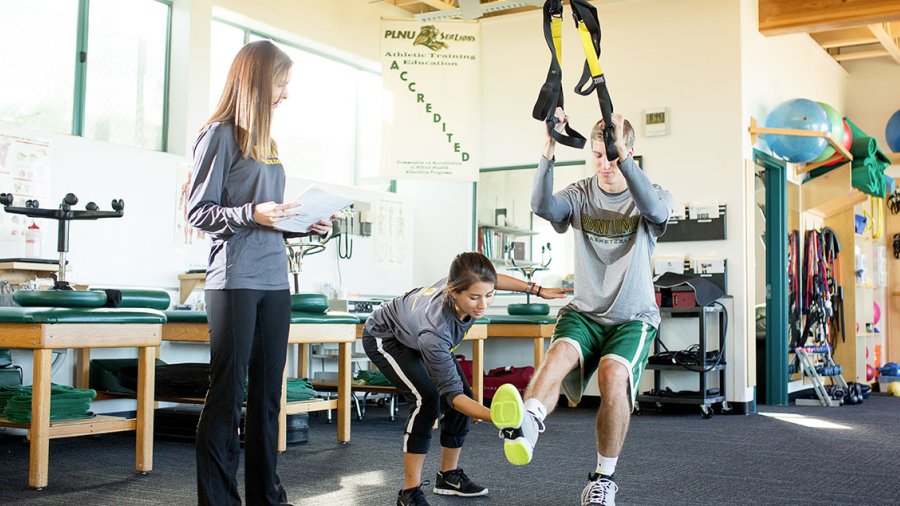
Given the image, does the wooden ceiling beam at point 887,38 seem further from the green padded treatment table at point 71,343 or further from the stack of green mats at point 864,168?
the green padded treatment table at point 71,343

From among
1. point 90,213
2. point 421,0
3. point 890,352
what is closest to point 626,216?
point 90,213

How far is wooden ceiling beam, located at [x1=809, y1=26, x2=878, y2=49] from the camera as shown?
9.56 m

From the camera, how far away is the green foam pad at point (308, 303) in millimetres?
4961

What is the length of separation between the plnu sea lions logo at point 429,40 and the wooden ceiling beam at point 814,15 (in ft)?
9.09

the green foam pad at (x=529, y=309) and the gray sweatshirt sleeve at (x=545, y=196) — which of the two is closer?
the gray sweatshirt sleeve at (x=545, y=196)

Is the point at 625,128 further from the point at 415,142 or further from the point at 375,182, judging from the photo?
the point at 375,182

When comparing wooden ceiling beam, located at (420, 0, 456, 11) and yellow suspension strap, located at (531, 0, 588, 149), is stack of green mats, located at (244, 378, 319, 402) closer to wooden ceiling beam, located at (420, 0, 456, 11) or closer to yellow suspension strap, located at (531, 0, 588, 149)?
yellow suspension strap, located at (531, 0, 588, 149)

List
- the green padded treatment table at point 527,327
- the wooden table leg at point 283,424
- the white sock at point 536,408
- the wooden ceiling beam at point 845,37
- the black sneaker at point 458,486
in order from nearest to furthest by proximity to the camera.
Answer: the white sock at point 536,408 → the black sneaker at point 458,486 → the wooden table leg at point 283,424 → the green padded treatment table at point 527,327 → the wooden ceiling beam at point 845,37

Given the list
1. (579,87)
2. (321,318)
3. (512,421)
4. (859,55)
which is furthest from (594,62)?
(859,55)

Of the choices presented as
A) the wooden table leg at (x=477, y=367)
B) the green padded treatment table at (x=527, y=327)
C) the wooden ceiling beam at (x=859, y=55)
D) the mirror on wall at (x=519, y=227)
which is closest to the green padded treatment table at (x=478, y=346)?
the wooden table leg at (x=477, y=367)

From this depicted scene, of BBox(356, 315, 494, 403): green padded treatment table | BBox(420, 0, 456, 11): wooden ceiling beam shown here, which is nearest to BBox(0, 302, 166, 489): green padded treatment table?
BBox(356, 315, 494, 403): green padded treatment table

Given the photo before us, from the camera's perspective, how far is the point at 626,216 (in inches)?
134

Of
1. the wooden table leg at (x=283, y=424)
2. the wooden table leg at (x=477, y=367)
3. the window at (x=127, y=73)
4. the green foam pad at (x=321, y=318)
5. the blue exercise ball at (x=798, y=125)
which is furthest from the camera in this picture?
the blue exercise ball at (x=798, y=125)

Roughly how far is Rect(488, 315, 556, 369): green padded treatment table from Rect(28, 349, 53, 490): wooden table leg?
365cm
